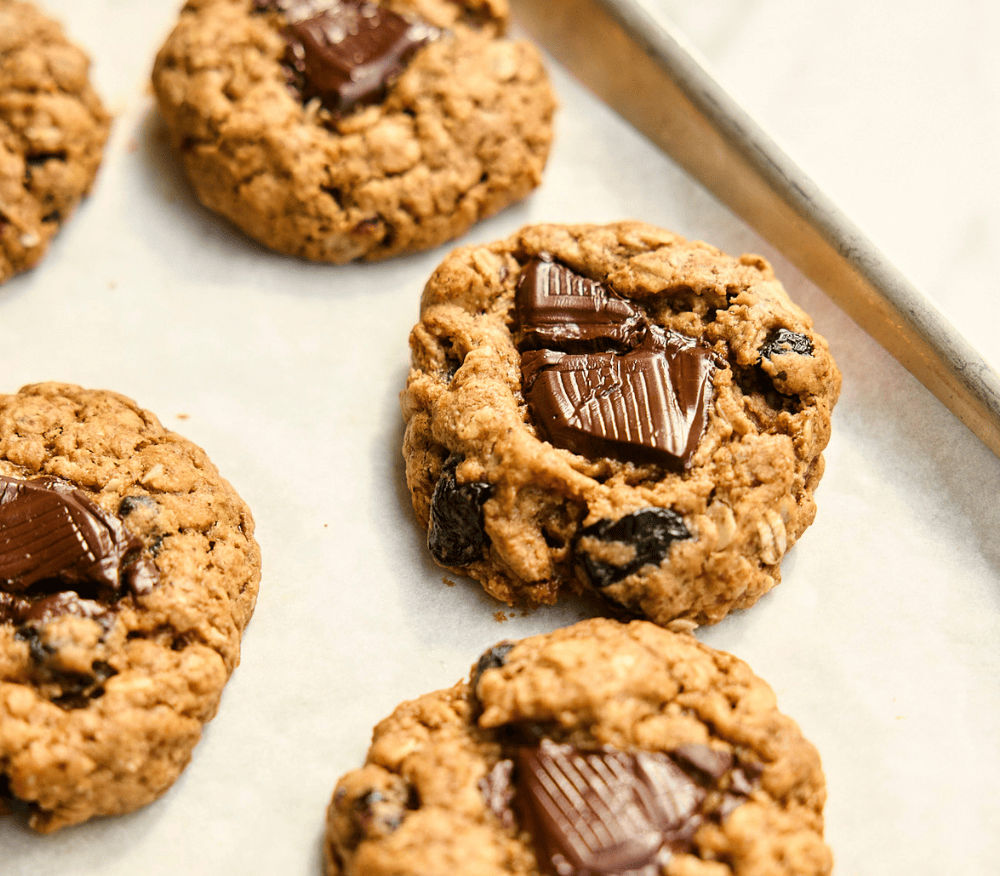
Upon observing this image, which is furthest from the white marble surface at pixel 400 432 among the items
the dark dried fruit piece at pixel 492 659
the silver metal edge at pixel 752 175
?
the dark dried fruit piece at pixel 492 659

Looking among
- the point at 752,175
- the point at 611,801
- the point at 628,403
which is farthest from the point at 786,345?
the point at 611,801

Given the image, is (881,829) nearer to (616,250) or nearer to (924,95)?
(616,250)

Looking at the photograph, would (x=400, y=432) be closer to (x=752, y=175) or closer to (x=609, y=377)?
(x=609, y=377)

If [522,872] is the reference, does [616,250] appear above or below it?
above

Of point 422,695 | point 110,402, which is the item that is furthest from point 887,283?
point 110,402

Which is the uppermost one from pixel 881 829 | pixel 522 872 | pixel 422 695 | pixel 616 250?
pixel 616 250

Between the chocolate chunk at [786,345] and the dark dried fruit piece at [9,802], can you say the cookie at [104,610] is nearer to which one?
the dark dried fruit piece at [9,802]
